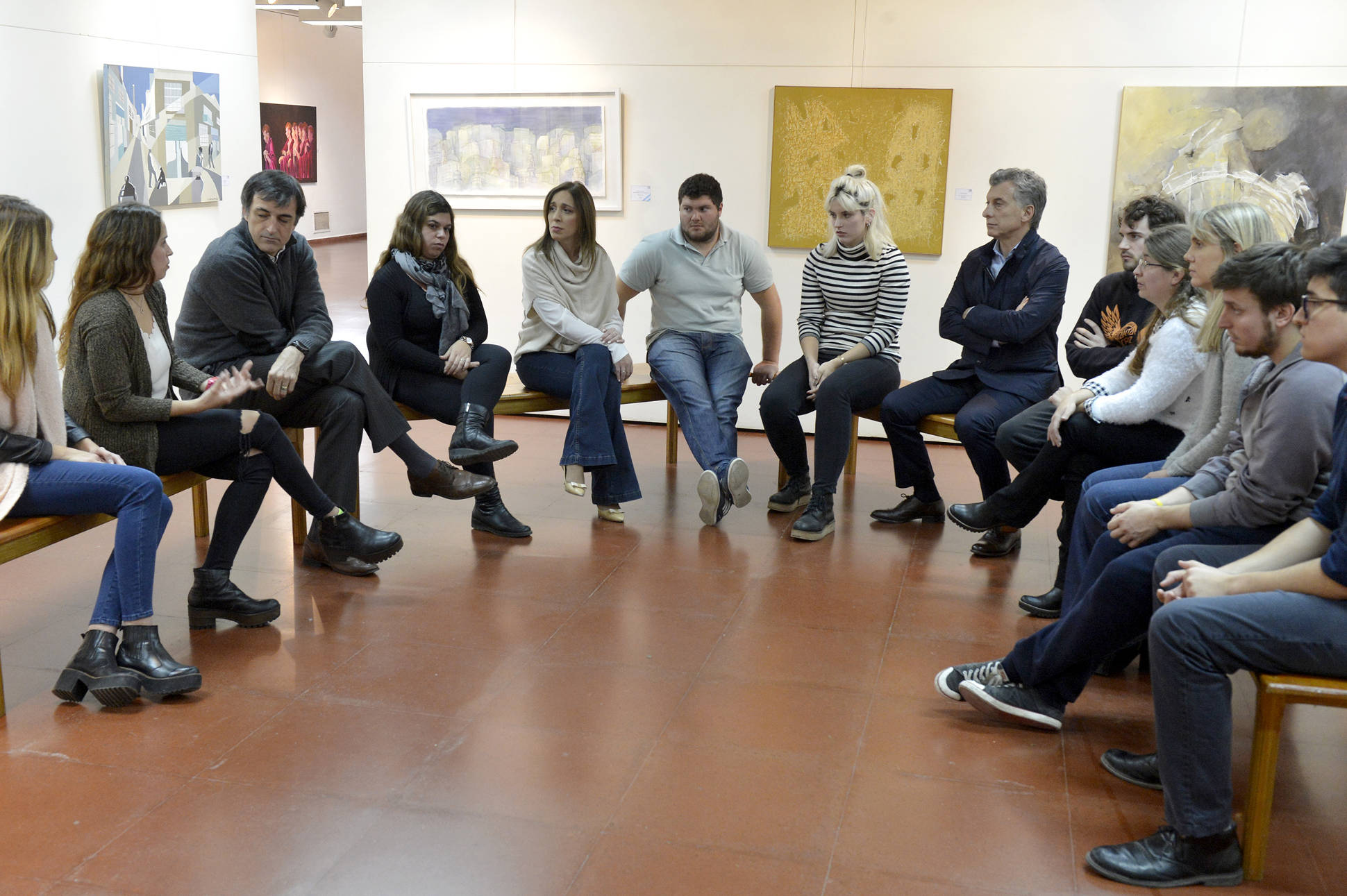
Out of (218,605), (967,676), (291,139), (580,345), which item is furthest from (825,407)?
(291,139)

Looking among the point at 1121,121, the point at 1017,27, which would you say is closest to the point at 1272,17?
the point at 1121,121

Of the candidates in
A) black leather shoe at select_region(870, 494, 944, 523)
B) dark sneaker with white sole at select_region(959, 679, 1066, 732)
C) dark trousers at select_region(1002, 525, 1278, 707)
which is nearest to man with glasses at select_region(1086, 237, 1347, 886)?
dark trousers at select_region(1002, 525, 1278, 707)

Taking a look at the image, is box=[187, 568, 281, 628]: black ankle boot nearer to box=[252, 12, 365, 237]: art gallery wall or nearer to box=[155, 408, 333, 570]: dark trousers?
box=[155, 408, 333, 570]: dark trousers

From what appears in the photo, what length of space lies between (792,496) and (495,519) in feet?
4.41

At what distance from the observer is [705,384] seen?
5.28 metres

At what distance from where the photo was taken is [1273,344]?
9.09 feet

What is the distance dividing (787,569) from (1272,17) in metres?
4.00

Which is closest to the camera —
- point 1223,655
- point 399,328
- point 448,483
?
point 1223,655

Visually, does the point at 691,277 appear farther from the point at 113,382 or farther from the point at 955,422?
the point at 113,382

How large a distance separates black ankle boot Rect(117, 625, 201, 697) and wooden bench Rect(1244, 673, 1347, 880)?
2588 millimetres

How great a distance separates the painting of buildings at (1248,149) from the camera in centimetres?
591

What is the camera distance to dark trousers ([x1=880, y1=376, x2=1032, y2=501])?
4.58 metres

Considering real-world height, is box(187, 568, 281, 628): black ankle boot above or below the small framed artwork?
below

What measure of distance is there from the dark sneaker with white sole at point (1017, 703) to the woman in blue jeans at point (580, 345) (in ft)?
7.11
